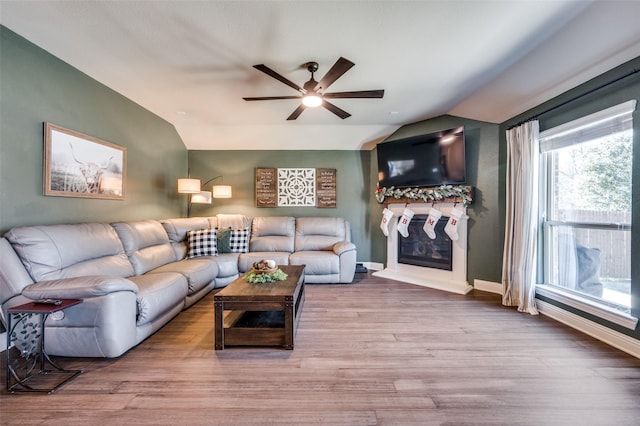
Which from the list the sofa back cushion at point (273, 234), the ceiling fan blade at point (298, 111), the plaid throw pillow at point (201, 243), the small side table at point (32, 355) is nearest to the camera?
the small side table at point (32, 355)

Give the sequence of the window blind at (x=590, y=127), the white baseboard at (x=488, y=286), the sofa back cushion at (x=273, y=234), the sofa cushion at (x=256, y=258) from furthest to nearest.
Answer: the sofa back cushion at (x=273, y=234) < the sofa cushion at (x=256, y=258) < the white baseboard at (x=488, y=286) < the window blind at (x=590, y=127)

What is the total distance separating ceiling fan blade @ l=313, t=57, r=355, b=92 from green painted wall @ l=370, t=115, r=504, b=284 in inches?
101

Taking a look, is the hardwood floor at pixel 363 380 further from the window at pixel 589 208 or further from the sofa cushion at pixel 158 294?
the window at pixel 589 208

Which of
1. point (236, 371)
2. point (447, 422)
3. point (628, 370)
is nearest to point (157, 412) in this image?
point (236, 371)

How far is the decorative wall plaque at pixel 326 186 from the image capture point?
507 centimetres

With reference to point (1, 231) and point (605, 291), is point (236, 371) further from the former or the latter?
point (605, 291)

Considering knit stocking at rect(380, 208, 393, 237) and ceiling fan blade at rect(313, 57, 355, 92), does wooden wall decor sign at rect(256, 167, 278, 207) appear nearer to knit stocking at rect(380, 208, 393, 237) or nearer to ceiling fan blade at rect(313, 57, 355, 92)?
knit stocking at rect(380, 208, 393, 237)

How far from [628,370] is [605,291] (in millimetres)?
782

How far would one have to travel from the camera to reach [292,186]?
5090mm

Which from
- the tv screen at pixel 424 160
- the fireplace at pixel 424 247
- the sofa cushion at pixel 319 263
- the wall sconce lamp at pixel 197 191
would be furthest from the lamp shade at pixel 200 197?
the fireplace at pixel 424 247

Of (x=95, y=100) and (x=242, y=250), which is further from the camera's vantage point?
(x=242, y=250)

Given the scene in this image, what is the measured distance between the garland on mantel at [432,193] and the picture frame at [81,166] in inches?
157

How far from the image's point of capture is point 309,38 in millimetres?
2195

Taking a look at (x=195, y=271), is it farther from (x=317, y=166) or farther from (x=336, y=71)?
(x=317, y=166)
